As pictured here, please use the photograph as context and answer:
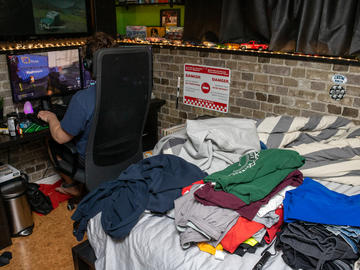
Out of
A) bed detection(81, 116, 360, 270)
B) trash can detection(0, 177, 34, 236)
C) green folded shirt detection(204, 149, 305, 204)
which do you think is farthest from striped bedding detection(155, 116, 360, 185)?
→ trash can detection(0, 177, 34, 236)

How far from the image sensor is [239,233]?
119 cm

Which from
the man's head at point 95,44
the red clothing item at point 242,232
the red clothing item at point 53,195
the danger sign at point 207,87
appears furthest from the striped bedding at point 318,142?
the red clothing item at point 53,195

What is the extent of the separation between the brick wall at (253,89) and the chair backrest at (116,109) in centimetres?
94

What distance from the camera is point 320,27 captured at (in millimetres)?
2354

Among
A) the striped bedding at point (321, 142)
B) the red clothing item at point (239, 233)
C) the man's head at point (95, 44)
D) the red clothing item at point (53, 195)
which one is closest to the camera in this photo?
the red clothing item at point (239, 233)

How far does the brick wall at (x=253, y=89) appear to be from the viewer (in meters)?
2.36

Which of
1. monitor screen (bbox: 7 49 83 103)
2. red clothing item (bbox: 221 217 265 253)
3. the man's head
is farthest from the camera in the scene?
monitor screen (bbox: 7 49 83 103)

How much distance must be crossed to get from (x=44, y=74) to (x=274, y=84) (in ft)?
6.24

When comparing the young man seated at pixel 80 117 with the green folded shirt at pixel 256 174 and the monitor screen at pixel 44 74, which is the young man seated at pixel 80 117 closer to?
the monitor screen at pixel 44 74

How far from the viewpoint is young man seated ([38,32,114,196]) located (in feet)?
6.67

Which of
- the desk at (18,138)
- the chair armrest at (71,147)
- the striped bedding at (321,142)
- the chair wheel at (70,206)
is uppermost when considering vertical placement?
the striped bedding at (321,142)

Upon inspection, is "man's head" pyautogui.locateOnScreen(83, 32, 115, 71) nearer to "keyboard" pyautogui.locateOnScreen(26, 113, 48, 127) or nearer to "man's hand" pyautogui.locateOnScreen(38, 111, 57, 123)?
"man's hand" pyautogui.locateOnScreen(38, 111, 57, 123)

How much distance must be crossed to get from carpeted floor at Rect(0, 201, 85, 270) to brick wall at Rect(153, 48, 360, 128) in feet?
4.99

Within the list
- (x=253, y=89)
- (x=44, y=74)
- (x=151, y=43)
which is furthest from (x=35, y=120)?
(x=253, y=89)
